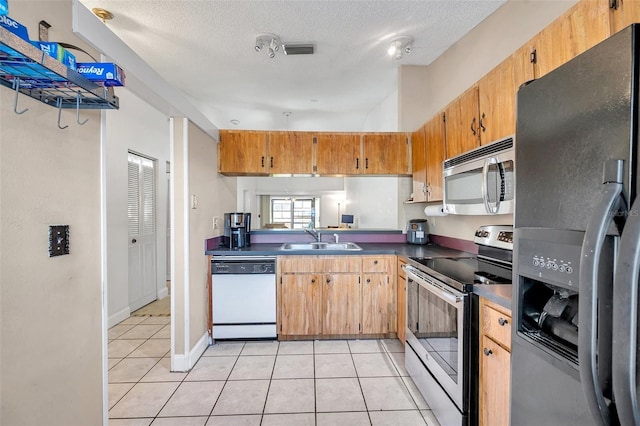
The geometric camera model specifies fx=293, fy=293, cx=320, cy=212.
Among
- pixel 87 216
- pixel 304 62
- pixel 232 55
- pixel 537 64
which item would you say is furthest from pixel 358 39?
pixel 87 216

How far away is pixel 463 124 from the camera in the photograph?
2166mm

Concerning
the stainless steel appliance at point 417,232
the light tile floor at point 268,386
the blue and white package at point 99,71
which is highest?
the blue and white package at point 99,71

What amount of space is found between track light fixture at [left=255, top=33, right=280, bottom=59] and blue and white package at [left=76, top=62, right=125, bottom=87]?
1922 millimetres

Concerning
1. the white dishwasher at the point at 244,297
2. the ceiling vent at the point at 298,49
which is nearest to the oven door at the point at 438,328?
the white dishwasher at the point at 244,297

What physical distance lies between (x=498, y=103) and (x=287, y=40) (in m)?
1.97

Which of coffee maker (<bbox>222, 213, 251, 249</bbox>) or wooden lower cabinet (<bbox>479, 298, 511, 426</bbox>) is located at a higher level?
coffee maker (<bbox>222, 213, 251, 249</bbox>)

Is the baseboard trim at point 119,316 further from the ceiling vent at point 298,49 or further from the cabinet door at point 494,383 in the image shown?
the cabinet door at point 494,383

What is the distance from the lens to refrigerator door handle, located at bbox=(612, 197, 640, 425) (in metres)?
0.57

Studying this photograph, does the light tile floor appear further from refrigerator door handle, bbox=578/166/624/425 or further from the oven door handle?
refrigerator door handle, bbox=578/166/624/425

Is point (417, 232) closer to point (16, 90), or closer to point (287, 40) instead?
point (287, 40)

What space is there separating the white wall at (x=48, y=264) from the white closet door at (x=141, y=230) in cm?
262

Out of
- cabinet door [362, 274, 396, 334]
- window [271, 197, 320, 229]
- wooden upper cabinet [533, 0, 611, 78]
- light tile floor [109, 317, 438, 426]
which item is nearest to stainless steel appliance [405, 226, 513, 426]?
light tile floor [109, 317, 438, 426]

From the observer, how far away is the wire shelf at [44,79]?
800 mm

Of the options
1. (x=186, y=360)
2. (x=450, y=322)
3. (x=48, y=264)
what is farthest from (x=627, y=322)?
(x=186, y=360)
